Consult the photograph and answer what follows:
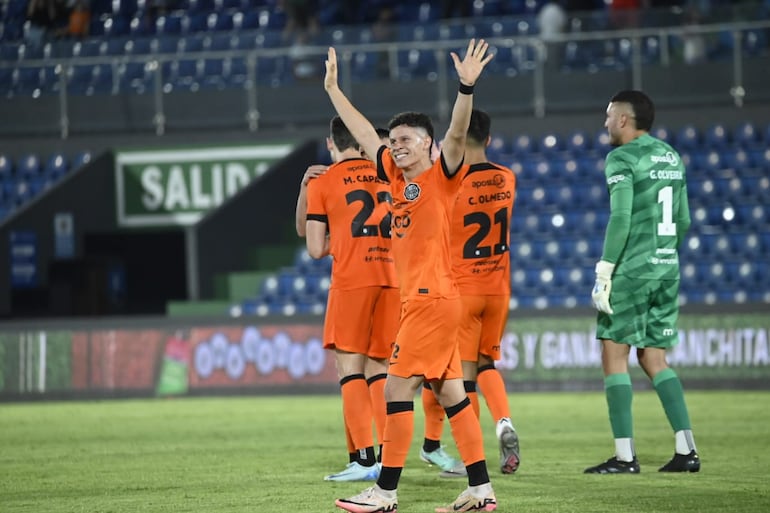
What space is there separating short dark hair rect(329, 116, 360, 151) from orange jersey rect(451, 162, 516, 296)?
81cm

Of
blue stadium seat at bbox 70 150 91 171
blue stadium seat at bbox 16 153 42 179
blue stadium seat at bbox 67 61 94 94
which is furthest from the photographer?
blue stadium seat at bbox 16 153 42 179

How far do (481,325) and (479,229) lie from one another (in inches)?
25.9

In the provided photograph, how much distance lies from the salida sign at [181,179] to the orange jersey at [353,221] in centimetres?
1218

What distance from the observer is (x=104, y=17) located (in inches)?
899

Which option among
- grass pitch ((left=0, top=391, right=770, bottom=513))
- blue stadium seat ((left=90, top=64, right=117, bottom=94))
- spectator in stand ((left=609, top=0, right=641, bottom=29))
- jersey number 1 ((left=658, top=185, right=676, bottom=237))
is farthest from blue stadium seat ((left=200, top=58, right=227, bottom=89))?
jersey number 1 ((left=658, top=185, right=676, bottom=237))

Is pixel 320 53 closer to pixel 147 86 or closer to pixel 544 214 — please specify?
pixel 147 86

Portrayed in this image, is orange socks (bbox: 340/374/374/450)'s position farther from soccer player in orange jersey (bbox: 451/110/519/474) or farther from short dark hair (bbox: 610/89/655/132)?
short dark hair (bbox: 610/89/655/132)

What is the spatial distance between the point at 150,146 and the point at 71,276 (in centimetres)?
249

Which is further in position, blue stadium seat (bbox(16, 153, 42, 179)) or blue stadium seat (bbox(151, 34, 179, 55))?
blue stadium seat (bbox(151, 34, 179, 55))

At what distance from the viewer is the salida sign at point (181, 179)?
21.0 m

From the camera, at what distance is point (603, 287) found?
848cm

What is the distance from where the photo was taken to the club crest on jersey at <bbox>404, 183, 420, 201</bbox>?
685 cm

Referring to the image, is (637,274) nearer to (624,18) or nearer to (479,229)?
(479,229)

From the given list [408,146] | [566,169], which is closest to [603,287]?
[408,146]
